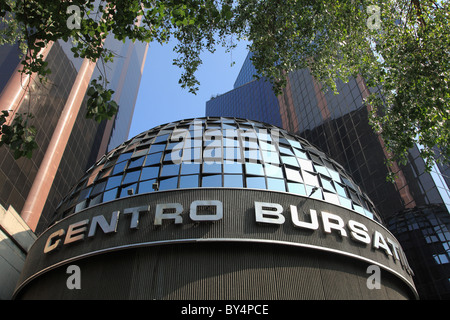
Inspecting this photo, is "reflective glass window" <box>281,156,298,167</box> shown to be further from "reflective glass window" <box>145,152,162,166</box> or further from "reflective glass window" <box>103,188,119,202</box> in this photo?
"reflective glass window" <box>103,188,119,202</box>

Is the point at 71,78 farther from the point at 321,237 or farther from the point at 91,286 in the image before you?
the point at 321,237

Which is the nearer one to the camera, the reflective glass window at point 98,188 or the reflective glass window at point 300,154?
the reflective glass window at point 98,188

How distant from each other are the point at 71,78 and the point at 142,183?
39.2 m

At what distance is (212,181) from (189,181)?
4.35 ft

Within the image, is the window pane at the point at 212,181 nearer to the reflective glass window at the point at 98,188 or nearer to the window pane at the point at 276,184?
the window pane at the point at 276,184

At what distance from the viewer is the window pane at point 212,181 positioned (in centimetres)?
1848

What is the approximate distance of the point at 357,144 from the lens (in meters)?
38.3

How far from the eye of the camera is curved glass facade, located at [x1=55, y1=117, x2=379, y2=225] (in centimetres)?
1922

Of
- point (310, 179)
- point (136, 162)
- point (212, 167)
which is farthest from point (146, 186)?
point (310, 179)

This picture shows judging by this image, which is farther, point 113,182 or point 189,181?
point 113,182

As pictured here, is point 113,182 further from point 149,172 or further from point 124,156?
point 124,156

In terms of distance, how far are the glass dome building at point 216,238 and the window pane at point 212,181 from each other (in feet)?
0.20

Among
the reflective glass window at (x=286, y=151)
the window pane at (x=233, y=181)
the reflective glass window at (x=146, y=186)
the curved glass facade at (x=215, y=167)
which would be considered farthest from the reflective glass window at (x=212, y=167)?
the reflective glass window at (x=286, y=151)
